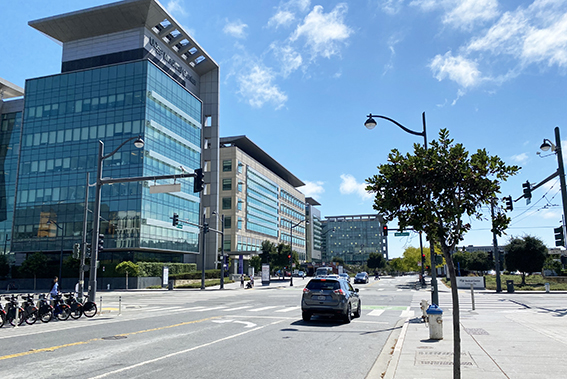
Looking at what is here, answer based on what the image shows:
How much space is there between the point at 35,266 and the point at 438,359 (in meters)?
63.0

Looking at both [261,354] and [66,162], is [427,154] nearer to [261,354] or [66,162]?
[261,354]

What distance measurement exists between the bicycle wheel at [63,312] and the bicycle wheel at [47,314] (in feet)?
1.16

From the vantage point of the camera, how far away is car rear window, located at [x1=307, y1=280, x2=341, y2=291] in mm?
16250

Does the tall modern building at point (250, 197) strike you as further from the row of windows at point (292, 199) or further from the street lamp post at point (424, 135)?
the street lamp post at point (424, 135)

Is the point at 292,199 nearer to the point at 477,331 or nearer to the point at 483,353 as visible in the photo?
the point at 477,331

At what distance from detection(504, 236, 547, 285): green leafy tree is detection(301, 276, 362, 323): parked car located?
132 feet

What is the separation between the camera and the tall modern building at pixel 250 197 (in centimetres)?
9162

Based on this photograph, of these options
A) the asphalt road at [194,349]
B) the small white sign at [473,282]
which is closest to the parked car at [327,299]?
the asphalt road at [194,349]

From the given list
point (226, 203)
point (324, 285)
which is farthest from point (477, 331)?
point (226, 203)

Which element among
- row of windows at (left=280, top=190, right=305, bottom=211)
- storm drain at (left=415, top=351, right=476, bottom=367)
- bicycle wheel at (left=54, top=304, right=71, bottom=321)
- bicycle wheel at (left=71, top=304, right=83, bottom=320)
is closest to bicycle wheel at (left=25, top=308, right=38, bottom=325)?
bicycle wheel at (left=54, top=304, right=71, bottom=321)

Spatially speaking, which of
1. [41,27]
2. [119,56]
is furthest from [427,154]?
[41,27]

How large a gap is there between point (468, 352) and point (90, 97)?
221ft

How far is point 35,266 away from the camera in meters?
59.3

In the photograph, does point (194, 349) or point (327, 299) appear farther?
point (327, 299)
